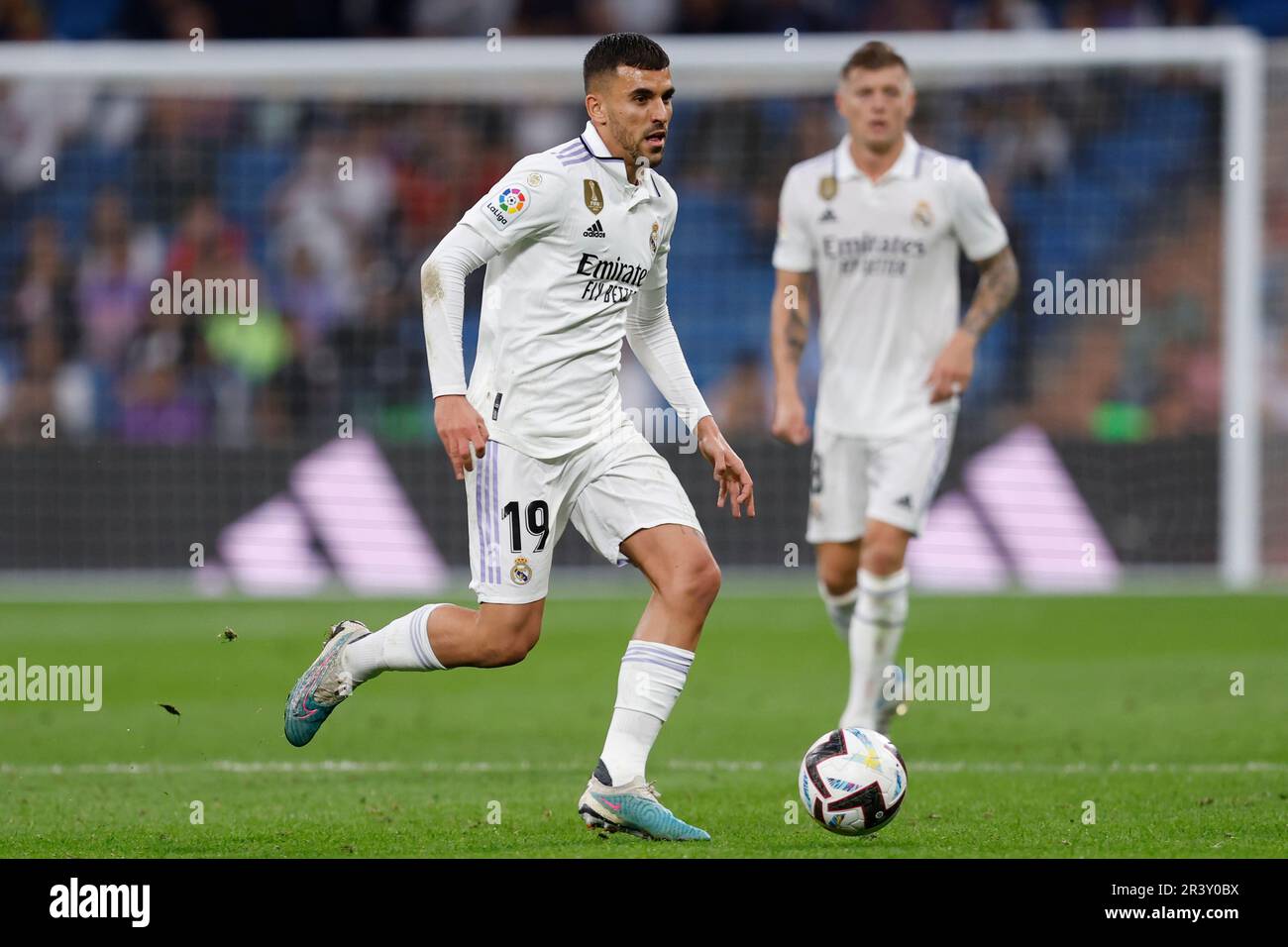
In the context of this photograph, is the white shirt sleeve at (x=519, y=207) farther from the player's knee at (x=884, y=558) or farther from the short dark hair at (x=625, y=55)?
the player's knee at (x=884, y=558)

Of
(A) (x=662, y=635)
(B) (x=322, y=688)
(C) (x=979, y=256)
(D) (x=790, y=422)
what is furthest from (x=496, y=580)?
(C) (x=979, y=256)

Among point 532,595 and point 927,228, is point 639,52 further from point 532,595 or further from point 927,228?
point 927,228

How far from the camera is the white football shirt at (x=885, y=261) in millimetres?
8906

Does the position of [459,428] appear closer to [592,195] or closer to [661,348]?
[592,195]

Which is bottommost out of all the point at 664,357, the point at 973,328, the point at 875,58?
the point at 664,357

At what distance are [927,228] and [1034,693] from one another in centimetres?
310

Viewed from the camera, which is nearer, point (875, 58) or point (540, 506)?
point (540, 506)

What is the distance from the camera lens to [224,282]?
17.2 m

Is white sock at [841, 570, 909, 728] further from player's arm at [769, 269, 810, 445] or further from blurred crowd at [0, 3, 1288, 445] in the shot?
blurred crowd at [0, 3, 1288, 445]

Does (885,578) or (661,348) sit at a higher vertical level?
(661,348)

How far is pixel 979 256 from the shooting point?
8914mm

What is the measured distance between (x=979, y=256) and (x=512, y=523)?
10.7 feet

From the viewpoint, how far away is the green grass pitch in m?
6.38

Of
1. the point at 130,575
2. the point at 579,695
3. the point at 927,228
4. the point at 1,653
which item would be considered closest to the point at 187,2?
the point at 130,575
